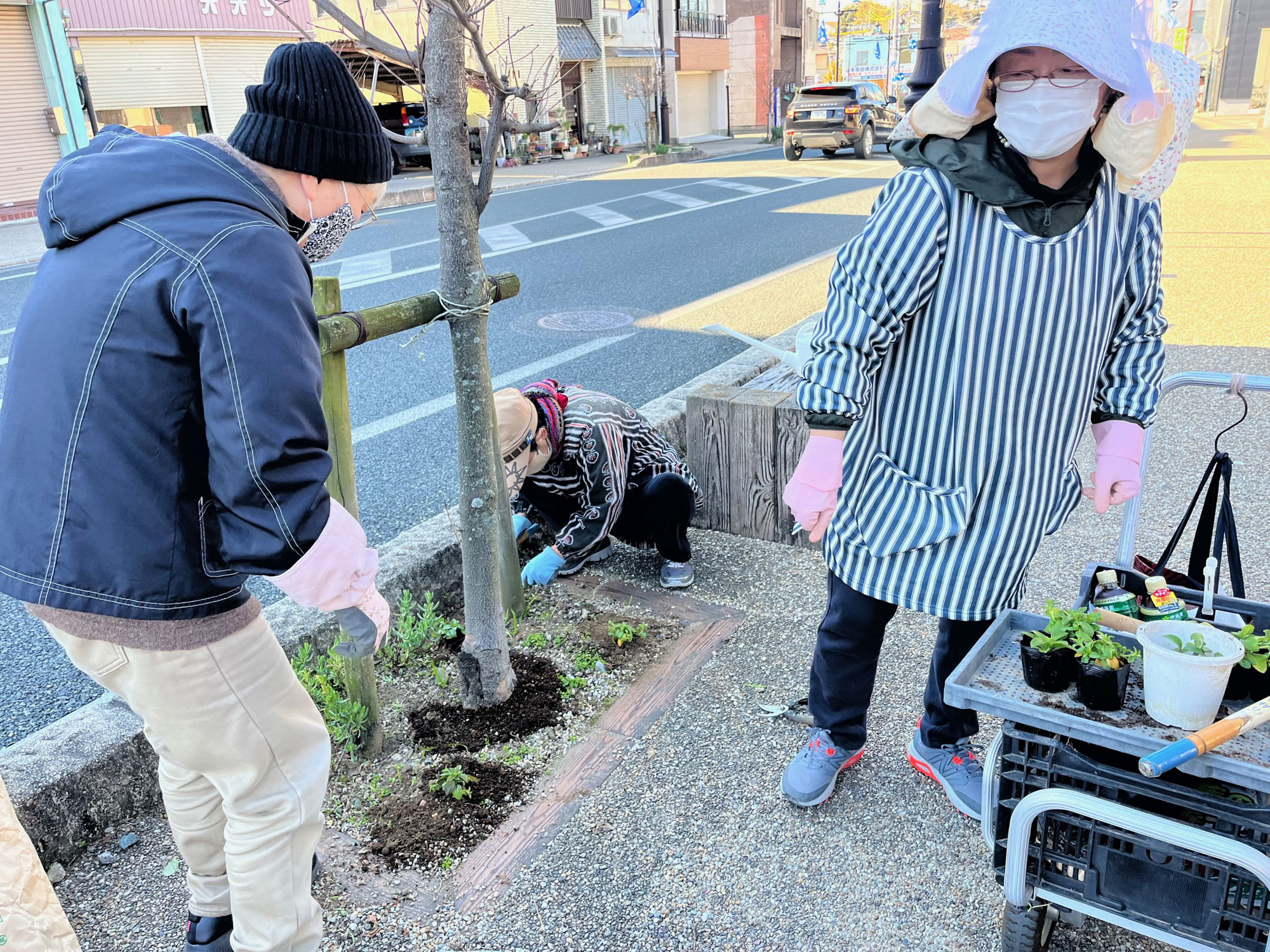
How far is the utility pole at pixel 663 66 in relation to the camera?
28.5m

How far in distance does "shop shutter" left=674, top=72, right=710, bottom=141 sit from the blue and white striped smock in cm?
3789

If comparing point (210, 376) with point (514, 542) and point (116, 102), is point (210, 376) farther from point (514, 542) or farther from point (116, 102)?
point (116, 102)

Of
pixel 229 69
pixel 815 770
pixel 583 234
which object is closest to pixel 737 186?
pixel 583 234

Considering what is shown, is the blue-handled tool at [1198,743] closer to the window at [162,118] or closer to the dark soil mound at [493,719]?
the dark soil mound at [493,719]

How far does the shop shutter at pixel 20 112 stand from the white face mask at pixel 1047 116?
65.6ft

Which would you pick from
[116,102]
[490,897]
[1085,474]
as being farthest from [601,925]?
[116,102]

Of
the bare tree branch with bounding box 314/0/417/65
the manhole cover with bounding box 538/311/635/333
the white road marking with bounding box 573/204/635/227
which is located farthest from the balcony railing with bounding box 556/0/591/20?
the bare tree branch with bounding box 314/0/417/65

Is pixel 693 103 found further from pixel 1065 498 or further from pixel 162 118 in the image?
pixel 1065 498

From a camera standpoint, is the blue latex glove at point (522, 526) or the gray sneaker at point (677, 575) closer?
the gray sneaker at point (677, 575)

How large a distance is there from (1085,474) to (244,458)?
13.1 feet

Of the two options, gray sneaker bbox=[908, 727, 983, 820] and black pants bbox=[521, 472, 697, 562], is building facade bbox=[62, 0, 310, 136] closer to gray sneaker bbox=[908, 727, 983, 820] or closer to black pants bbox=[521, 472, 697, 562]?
black pants bbox=[521, 472, 697, 562]

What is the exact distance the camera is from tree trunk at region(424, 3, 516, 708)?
7.82 feet

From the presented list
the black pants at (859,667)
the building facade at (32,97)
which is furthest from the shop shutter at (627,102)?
the black pants at (859,667)

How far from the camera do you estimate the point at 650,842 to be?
2297 millimetres
